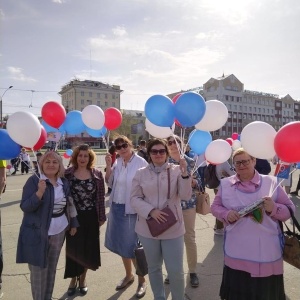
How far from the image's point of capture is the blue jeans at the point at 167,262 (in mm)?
2678

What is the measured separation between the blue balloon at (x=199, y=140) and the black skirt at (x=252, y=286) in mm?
2087

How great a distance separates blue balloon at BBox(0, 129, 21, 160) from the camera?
120 inches

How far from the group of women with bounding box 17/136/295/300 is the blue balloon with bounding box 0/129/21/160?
1.53 feet

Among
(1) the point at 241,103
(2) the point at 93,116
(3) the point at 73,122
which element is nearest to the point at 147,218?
(2) the point at 93,116

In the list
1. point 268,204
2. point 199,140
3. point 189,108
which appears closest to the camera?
point 268,204

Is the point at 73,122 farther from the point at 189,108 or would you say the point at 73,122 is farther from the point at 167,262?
the point at 167,262

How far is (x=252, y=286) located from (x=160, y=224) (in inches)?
35.9

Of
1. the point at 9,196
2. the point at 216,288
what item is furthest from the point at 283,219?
the point at 9,196

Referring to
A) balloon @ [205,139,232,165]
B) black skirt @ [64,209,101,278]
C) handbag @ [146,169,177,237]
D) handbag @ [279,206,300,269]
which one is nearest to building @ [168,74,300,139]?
balloon @ [205,139,232,165]

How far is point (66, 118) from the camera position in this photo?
14.7 ft

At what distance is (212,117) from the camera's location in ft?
11.7

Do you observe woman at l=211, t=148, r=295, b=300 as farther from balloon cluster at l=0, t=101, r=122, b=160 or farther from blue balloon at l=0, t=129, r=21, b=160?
blue balloon at l=0, t=129, r=21, b=160

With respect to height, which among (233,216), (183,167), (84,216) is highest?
(183,167)

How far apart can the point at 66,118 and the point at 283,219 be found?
3.44 meters
